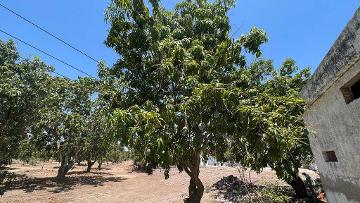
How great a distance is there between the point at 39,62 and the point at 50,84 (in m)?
1.53

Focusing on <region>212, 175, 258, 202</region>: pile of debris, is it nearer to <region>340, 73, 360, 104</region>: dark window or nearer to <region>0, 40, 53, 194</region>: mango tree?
<region>340, 73, 360, 104</region>: dark window

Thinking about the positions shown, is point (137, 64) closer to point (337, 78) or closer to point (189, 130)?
point (189, 130)

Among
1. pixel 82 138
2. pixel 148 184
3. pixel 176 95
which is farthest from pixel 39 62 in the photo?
pixel 176 95

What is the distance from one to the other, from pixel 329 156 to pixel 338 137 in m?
1.49

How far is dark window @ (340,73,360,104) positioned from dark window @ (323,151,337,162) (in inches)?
85.6

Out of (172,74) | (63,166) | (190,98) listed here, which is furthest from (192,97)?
(63,166)

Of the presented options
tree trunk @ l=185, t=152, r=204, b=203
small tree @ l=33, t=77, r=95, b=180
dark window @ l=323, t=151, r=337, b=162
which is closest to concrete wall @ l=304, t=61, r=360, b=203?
dark window @ l=323, t=151, r=337, b=162

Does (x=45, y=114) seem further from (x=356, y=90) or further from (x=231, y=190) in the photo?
(x=356, y=90)

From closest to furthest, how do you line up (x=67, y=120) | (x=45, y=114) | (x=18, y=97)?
(x=18, y=97) < (x=45, y=114) < (x=67, y=120)

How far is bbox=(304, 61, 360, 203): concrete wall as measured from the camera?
7.38 metres

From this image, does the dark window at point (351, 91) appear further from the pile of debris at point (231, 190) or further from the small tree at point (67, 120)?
the small tree at point (67, 120)

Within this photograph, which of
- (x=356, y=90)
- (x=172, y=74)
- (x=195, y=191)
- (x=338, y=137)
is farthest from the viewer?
(x=195, y=191)

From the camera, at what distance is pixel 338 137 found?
815 cm

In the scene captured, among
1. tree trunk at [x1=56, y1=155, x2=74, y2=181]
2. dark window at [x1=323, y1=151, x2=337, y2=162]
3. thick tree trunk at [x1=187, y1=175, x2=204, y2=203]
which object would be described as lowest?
thick tree trunk at [x1=187, y1=175, x2=204, y2=203]
